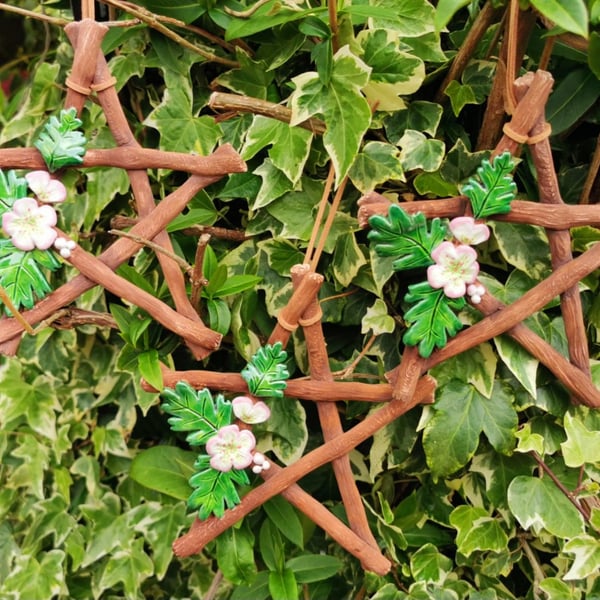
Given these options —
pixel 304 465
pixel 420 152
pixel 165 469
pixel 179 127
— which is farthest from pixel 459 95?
pixel 165 469

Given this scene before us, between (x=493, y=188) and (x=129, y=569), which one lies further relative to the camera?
(x=129, y=569)

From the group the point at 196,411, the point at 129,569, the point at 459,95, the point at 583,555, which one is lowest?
the point at 129,569

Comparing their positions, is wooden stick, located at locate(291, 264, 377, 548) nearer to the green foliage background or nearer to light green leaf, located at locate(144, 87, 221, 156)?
the green foliage background

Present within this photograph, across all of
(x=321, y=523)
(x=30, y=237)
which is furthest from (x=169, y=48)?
(x=321, y=523)

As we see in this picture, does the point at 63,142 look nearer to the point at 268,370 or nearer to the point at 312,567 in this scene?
the point at 268,370

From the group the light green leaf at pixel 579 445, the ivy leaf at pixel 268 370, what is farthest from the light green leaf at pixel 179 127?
the light green leaf at pixel 579 445

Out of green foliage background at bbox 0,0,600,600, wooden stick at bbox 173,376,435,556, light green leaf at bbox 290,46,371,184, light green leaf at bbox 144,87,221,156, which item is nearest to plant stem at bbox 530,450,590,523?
green foliage background at bbox 0,0,600,600

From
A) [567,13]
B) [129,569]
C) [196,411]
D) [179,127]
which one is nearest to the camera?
[567,13]
